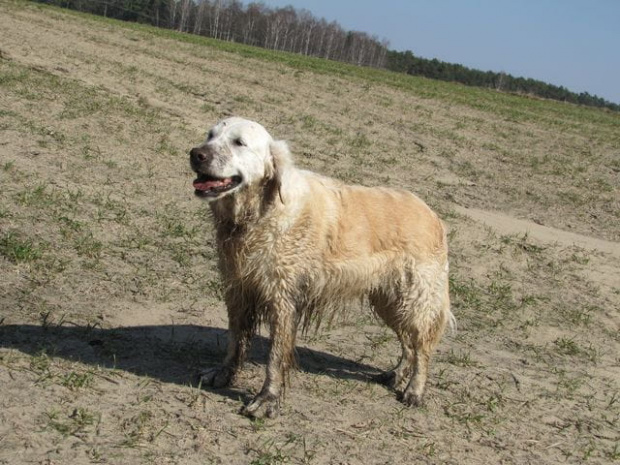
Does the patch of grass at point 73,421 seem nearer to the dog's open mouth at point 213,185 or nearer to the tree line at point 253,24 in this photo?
the dog's open mouth at point 213,185

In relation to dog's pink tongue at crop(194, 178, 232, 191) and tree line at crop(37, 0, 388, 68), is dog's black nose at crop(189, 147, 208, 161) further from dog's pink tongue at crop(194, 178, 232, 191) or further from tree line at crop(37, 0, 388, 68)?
tree line at crop(37, 0, 388, 68)

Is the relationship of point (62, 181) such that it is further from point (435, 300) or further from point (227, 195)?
point (435, 300)

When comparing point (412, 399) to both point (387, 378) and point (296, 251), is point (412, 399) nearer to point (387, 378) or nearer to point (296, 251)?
point (387, 378)

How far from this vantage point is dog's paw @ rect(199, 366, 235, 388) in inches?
193

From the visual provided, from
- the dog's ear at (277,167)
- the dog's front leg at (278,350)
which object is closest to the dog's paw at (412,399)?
the dog's front leg at (278,350)

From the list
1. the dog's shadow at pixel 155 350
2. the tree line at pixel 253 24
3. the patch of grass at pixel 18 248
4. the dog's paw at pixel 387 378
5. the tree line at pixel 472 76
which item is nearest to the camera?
the dog's shadow at pixel 155 350

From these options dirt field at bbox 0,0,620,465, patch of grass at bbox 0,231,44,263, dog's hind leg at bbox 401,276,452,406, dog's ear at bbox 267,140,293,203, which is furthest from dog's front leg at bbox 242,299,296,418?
patch of grass at bbox 0,231,44,263

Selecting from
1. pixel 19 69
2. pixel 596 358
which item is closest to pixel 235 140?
pixel 596 358

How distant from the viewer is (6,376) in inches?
173

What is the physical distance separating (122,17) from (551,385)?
81.4 metres

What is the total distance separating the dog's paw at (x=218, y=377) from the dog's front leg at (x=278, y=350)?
0.39 metres

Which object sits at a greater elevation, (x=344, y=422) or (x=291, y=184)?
(x=291, y=184)

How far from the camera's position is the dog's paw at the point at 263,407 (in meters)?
4.52

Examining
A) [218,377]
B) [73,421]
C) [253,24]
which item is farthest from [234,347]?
[253,24]
